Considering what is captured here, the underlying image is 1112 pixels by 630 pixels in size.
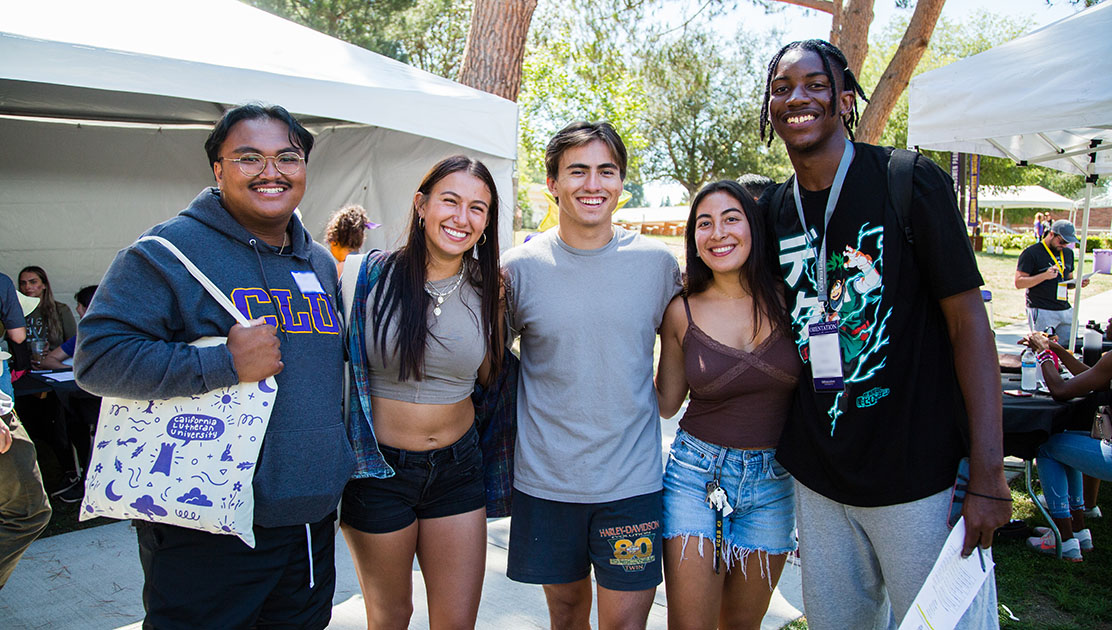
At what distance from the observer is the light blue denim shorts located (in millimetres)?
2301

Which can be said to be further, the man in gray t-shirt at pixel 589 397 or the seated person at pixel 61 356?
the seated person at pixel 61 356

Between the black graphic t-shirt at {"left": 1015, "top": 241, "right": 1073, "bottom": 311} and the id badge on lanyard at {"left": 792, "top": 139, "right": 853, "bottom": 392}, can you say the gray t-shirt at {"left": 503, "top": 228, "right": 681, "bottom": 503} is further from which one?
the black graphic t-shirt at {"left": 1015, "top": 241, "right": 1073, "bottom": 311}

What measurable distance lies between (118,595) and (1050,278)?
953 cm

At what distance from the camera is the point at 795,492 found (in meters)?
2.20

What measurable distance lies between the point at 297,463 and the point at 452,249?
83 cm

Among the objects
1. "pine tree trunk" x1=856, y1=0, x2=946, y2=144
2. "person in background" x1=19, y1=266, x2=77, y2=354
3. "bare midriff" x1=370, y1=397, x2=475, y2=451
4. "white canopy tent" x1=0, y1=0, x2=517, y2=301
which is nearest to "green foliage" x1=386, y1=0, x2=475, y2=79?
"pine tree trunk" x1=856, y1=0, x2=946, y2=144

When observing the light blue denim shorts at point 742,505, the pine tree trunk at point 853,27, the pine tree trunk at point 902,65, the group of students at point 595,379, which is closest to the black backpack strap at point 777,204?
the group of students at point 595,379

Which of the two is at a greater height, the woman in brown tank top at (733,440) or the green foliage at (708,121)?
the green foliage at (708,121)

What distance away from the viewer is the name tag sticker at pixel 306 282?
6.57 feet

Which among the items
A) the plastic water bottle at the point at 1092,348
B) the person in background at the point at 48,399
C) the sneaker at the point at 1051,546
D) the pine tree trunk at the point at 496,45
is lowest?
the sneaker at the point at 1051,546

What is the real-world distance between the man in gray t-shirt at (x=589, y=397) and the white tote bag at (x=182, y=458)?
912 mm

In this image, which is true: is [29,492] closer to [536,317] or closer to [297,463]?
[297,463]

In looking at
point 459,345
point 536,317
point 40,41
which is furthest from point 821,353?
point 40,41

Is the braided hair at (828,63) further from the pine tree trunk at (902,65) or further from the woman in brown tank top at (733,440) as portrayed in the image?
the pine tree trunk at (902,65)
